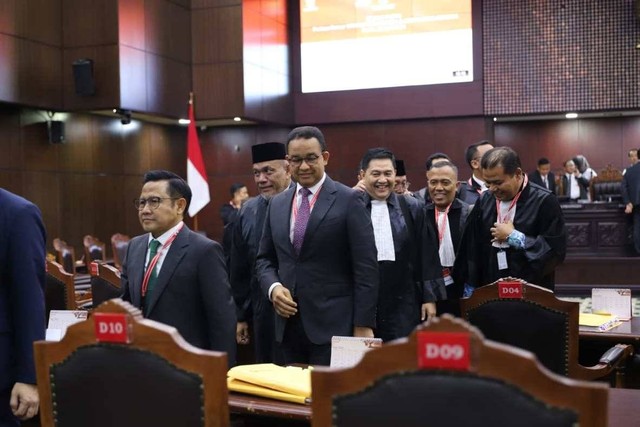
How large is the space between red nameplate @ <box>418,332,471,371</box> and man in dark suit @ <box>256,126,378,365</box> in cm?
164

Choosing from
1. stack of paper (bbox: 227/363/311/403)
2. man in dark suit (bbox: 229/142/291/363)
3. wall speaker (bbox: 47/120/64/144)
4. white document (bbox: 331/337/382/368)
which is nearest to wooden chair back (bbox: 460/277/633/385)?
white document (bbox: 331/337/382/368)

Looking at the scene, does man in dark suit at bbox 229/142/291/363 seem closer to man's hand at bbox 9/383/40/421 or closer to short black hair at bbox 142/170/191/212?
short black hair at bbox 142/170/191/212

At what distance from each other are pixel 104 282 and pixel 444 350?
282 centimetres

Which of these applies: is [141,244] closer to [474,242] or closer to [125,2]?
[474,242]

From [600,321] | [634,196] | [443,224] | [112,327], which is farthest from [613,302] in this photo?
[634,196]

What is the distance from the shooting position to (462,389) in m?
1.14

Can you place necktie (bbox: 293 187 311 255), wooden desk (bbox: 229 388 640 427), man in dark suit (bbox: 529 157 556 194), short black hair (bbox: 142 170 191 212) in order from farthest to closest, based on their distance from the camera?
man in dark suit (bbox: 529 157 556 194) → necktie (bbox: 293 187 311 255) → short black hair (bbox: 142 170 191 212) → wooden desk (bbox: 229 388 640 427)

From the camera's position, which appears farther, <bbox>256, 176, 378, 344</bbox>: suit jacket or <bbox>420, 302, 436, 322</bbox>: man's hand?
<bbox>420, 302, 436, 322</bbox>: man's hand

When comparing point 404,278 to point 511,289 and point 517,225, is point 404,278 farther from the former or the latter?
point 511,289

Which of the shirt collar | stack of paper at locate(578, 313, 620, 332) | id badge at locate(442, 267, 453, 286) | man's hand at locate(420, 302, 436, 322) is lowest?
man's hand at locate(420, 302, 436, 322)

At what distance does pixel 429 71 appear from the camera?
39.9ft

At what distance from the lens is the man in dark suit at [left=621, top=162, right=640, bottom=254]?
361 inches

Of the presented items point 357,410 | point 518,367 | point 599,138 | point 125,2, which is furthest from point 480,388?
point 599,138

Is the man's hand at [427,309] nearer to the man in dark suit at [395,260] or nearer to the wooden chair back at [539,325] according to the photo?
the man in dark suit at [395,260]
